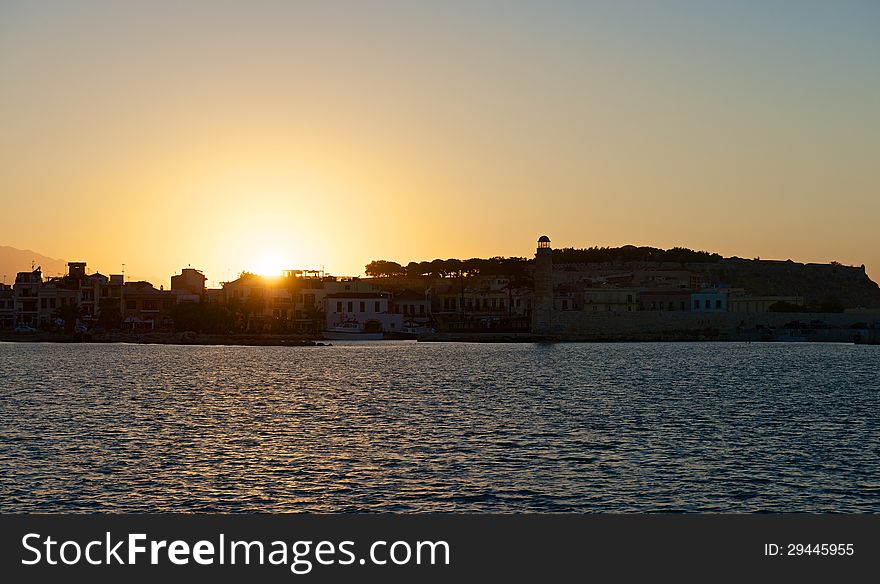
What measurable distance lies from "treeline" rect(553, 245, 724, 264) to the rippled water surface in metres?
131

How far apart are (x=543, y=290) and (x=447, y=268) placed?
77.4 metres

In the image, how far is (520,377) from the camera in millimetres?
58281

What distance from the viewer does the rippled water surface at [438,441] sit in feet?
69.9


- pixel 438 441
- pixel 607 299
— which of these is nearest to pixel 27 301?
pixel 607 299

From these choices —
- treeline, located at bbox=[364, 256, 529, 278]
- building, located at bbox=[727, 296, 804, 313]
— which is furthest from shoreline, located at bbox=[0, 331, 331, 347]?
treeline, located at bbox=[364, 256, 529, 278]

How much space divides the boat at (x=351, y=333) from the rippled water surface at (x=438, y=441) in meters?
52.7

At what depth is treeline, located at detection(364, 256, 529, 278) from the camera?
580 feet

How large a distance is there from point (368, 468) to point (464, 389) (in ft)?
80.1

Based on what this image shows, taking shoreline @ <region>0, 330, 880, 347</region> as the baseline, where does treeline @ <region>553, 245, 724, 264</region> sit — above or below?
above

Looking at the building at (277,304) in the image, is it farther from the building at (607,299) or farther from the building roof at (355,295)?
the building at (607,299)

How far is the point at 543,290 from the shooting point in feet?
362

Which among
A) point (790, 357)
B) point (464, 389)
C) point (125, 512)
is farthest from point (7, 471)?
point (790, 357)

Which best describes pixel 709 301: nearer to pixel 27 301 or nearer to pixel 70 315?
pixel 70 315

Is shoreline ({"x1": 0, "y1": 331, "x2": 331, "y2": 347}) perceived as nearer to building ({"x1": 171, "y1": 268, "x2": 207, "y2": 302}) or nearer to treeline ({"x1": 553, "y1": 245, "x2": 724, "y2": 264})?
building ({"x1": 171, "y1": 268, "x2": 207, "y2": 302})
